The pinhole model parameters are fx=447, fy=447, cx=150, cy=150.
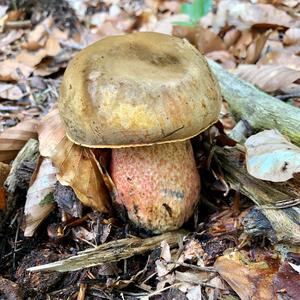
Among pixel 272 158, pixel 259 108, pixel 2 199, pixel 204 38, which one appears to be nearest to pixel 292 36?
pixel 204 38

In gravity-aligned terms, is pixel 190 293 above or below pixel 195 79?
below

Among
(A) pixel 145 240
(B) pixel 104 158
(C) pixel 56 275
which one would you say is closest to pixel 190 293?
(A) pixel 145 240

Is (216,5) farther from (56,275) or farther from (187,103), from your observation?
(56,275)

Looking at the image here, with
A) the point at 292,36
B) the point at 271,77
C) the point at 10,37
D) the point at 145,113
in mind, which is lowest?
the point at 10,37

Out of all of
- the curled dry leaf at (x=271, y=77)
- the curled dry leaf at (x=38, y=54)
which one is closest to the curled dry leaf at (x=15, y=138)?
the curled dry leaf at (x=271, y=77)

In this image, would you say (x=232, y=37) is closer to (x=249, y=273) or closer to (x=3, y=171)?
(x=3, y=171)
